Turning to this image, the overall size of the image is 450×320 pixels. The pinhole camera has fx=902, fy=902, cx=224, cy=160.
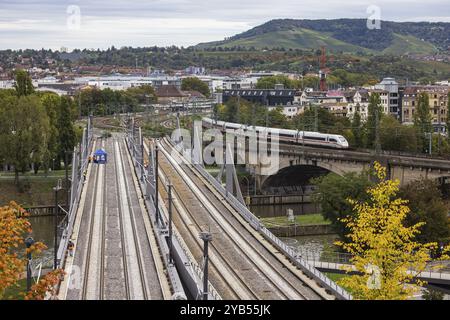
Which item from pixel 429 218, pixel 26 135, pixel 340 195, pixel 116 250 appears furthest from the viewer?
pixel 26 135

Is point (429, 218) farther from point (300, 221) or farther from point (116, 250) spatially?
point (300, 221)

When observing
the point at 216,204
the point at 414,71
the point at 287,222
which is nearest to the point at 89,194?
the point at 216,204

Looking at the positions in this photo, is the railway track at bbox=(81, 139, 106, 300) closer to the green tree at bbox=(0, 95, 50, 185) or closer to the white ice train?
the green tree at bbox=(0, 95, 50, 185)

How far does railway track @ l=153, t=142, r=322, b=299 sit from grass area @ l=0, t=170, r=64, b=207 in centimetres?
1160

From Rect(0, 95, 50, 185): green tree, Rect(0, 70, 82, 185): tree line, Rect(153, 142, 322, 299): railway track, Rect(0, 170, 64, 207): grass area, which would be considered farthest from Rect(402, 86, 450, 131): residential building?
Rect(153, 142, 322, 299): railway track

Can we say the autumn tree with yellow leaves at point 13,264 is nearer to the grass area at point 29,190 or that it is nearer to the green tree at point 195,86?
the grass area at point 29,190

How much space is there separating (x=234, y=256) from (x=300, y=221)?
1731cm

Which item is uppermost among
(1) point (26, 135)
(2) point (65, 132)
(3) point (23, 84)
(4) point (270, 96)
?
(3) point (23, 84)

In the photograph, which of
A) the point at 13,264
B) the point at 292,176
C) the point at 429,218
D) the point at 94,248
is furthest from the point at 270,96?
the point at 13,264

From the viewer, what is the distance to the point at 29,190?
4628 centimetres

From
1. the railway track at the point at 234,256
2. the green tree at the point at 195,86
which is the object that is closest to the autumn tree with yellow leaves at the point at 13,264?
the railway track at the point at 234,256

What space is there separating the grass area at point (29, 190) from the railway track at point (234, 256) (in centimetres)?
1160

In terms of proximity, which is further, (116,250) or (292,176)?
(292,176)
